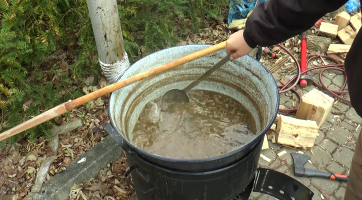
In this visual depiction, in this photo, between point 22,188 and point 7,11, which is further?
point 22,188

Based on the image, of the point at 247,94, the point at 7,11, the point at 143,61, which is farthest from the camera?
the point at 7,11

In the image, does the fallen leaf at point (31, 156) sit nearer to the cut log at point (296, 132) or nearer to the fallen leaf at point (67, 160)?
the fallen leaf at point (67, 160)

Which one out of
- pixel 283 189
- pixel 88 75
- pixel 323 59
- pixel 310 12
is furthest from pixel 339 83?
pixel 88 75

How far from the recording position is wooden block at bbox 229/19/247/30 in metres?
4.71

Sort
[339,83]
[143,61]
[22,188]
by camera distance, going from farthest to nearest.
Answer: [339,83] < [22,188] < [143,61]

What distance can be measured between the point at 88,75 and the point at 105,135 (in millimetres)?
835

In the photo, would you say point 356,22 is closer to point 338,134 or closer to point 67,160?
point 338,134

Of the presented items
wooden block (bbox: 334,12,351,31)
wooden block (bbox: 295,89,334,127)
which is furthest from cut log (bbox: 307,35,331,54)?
wooden block (bbox: 295,89,334,127)

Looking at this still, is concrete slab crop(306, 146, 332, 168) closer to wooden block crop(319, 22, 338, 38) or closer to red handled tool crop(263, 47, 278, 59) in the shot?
red handled tool crop(263, 47, 278, 59)

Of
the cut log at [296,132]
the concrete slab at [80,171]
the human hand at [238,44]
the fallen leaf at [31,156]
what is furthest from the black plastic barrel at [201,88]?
the fallen leaf at [31,156]

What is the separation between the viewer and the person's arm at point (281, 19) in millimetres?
1725

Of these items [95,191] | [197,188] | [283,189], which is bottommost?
[95,191]

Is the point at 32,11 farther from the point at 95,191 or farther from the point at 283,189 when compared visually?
the point at 283,189

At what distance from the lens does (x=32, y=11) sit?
2.95m
